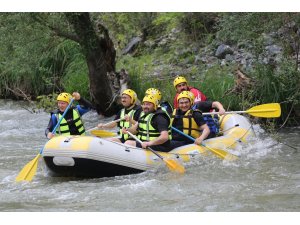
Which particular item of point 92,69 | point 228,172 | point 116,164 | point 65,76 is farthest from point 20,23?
point 228,172

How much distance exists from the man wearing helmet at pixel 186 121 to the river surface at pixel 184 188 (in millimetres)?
390

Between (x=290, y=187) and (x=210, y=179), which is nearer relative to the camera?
(x=290, y=187)

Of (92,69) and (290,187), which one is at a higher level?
(92,69)

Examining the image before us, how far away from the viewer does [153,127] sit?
23.8 ft

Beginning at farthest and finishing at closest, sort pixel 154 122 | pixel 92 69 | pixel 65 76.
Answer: pixel 65 76
pixel 92 69
pixel 154 122

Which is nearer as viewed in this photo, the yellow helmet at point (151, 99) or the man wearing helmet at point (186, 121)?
the yellow helmet at point (151, 99)

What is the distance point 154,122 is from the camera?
7.24 meters

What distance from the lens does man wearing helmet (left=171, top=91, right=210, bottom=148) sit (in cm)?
762

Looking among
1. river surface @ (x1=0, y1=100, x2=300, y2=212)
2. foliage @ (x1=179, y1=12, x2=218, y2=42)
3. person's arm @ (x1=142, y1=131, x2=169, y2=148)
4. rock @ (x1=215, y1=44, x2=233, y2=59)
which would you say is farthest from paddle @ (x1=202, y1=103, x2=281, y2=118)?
foliage @ (x1=179, y1=12, x2=218, y2=42)

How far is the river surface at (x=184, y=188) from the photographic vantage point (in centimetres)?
565

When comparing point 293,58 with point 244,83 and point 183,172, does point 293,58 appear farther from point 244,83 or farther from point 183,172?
point 183,172

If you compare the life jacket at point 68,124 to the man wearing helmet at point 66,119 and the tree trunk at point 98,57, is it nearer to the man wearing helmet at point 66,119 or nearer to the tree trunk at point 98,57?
the man wearing helmet at point 66,119

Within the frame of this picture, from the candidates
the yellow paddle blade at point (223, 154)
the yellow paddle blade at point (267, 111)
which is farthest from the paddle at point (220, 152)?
the yellow paddle blade at point (267, 111)

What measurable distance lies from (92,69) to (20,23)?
6.07ft
